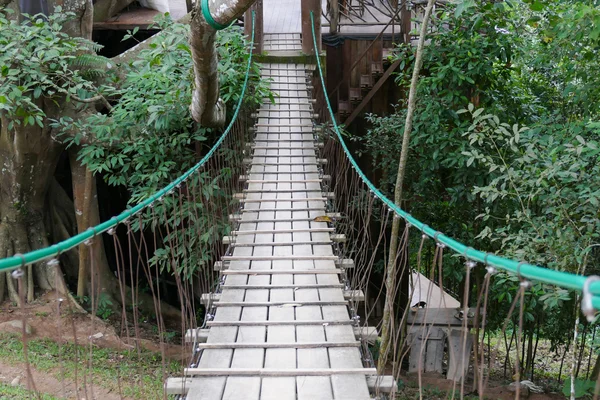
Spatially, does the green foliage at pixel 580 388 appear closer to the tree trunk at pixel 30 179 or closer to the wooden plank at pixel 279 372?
the wooden plank at pixel 279 372

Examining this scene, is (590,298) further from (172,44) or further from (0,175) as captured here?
(0,175)

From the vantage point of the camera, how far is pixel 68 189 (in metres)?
6.49

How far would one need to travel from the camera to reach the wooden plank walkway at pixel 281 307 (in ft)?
7.44

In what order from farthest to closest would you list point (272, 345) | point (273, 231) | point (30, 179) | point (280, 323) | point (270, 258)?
point (30, 179), point (273, 231), point (270, 258), point (280, 323), point (272, 345)

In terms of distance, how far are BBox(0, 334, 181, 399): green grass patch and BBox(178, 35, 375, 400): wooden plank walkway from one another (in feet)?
4.54

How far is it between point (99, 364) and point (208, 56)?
8.90 feet

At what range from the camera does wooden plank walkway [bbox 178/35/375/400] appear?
2268 millimetres

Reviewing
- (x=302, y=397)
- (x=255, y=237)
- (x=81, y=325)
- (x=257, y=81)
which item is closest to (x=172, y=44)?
(x=257, y=81)

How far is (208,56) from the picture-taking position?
333cm

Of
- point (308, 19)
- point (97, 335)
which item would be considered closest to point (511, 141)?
point (308, 19)

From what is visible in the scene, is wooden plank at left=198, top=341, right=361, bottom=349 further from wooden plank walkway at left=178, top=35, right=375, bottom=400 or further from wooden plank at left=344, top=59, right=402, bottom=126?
wooden plank at left=344, top=59, right=402, bottom=126

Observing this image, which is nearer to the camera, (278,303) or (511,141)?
(278,303)

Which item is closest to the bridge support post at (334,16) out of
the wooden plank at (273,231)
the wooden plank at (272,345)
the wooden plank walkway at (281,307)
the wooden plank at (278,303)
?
the wooden plank walkway at (281,307)

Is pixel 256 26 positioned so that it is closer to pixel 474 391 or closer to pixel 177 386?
pixel 474 391
